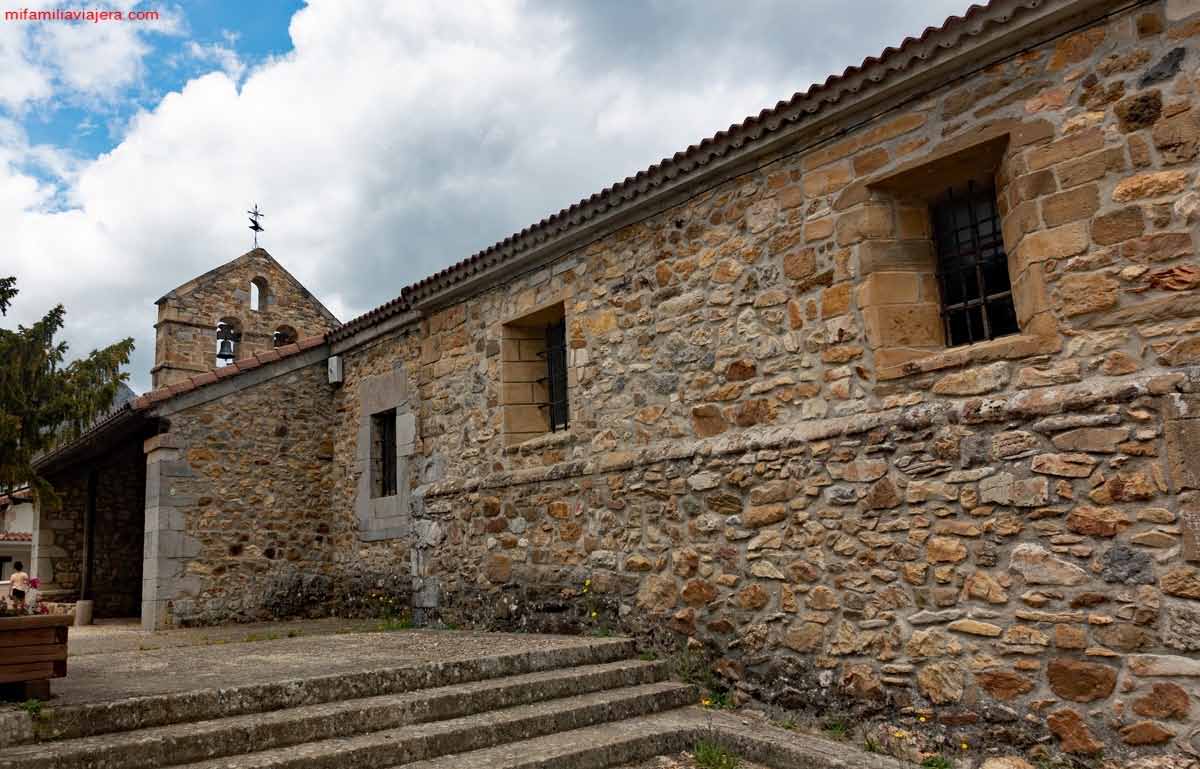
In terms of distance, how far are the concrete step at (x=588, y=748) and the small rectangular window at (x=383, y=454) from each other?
614cm

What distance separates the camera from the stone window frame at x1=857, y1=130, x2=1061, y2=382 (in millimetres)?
4812

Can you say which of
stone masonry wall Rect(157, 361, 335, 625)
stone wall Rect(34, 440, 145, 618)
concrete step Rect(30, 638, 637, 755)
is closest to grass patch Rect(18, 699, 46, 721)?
concrete step Rect(30, 638, 637, 755)

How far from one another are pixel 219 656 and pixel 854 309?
5439 millimetres

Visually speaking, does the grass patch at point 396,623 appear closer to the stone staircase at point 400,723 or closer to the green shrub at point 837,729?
the stone staircase at point 400,723

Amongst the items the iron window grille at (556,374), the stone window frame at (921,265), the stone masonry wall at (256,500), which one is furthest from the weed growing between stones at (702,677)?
the stone masonry wall at (256,500)

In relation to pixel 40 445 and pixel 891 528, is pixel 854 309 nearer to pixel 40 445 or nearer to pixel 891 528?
pixel 891 528

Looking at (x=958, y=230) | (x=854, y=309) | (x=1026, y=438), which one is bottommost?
(x=1026, y=438)

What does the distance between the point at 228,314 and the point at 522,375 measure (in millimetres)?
10688

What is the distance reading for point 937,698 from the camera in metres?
4.66

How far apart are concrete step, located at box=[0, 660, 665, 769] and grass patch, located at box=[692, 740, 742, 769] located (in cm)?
102

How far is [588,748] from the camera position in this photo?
4.62m

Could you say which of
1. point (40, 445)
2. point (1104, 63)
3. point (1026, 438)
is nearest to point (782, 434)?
point (1026, 438)

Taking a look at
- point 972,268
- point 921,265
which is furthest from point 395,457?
point 972,268

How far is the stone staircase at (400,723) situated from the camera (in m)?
4.10
